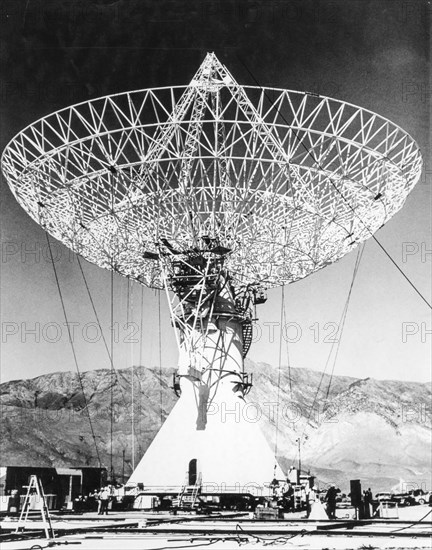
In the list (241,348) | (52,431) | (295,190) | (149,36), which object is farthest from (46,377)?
(149,36)

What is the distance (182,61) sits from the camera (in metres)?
31.8

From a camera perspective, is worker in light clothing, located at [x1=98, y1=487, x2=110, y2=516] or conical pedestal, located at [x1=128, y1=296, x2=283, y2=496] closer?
worker in light clothing, located at [x1=98, y1=487, x2=110, y2=516]

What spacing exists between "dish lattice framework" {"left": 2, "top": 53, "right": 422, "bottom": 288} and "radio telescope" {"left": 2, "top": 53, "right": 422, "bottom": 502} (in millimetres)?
111

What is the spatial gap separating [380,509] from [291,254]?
16.4 meters

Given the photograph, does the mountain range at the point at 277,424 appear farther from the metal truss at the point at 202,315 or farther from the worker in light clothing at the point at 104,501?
the worker in light clothing at the point at 104,501

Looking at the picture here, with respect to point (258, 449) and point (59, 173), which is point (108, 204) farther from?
point (258, 449)

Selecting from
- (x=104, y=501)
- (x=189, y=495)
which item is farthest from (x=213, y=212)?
(x=104, y=501)

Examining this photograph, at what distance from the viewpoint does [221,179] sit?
37.1 meters

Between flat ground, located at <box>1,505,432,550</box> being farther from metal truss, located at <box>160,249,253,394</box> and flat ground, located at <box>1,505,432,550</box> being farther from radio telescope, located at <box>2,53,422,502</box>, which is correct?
metal truss, located at <box>160,249,253,394</box>

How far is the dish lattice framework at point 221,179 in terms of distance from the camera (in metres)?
34.2

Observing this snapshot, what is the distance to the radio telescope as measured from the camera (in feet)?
117

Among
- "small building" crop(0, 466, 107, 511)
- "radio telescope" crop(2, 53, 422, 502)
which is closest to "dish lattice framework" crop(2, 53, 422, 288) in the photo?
"radio telescope" crop(2, 53, 422, 502)

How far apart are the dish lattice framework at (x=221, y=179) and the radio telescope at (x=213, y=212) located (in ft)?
0.36

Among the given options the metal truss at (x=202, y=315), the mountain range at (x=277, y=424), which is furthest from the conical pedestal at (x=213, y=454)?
the mountain range at (x=277, y=424)
